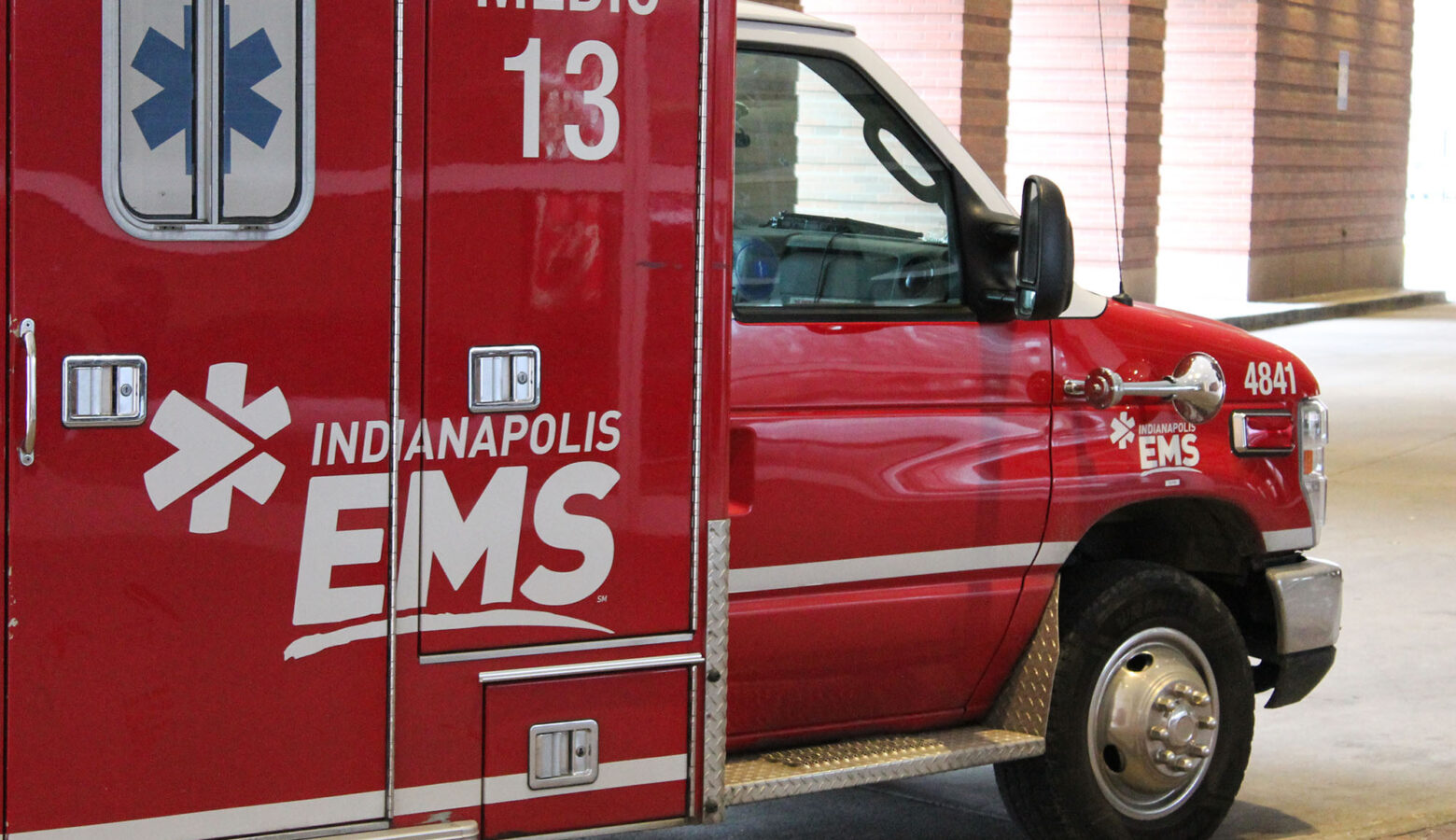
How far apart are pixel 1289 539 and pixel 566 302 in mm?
2453

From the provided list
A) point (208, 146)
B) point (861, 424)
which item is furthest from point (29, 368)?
point (861, 424)

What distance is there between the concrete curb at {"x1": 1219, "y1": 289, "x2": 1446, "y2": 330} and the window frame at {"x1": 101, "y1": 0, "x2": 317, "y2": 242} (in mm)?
17967

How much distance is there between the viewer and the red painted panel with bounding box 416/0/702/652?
3.56 meters

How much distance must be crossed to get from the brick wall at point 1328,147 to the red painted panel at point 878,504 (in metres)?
20.8

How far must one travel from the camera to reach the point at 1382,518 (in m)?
10.3

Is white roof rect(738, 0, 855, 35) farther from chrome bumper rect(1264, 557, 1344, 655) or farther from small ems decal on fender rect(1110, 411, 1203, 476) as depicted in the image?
chrome bumper rect(1264, 557, 1344, 655)

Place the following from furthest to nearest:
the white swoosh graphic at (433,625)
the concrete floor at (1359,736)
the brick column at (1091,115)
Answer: the brick column at (1091,115) → the concrete floor at (1359,736) → the white swoosh graphic at (433,625)

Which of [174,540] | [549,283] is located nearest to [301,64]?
[549,283]

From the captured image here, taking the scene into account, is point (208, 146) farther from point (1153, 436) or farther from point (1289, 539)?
point (1289, 539)

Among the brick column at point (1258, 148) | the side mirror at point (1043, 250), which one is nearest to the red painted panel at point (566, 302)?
the side mirror at point (1043, 250)

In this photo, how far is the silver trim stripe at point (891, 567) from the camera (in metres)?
4.23

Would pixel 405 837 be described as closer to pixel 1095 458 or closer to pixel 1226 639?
pixel 1095 458

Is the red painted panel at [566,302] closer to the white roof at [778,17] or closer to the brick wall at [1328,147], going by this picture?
the white roof at [778,17]

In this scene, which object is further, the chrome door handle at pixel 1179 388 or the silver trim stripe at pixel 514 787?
the chrome door handle at pixel 1179 388
